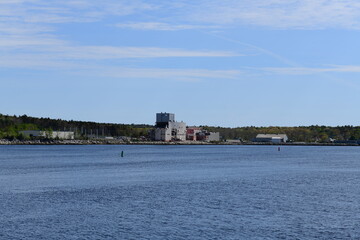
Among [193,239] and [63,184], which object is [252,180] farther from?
[193,239]

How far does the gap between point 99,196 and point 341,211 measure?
23954 mm

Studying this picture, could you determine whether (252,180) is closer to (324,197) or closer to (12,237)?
Answer: (324,197)

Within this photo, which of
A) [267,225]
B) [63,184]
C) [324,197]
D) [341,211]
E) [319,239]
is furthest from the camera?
[63,184]

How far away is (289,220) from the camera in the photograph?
4394cm

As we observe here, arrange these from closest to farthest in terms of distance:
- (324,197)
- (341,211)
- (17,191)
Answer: (341,211) → (324,197) → (17,191)

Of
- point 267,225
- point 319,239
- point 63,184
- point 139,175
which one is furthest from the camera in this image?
point 139,175

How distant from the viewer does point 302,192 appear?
6306cm

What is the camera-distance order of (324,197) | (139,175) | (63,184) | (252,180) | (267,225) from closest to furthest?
(267,225)
(324,197)
(63,184)
(252,180)
(139,175)

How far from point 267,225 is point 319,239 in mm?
5475

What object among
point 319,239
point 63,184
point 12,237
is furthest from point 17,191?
point 319,239

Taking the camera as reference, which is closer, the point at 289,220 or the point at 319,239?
the point at 319,239

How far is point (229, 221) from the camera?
43375 millimetres

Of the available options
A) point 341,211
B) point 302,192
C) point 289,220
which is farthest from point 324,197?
point 289,220

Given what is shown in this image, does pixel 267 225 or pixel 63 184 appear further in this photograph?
pixel 63 184
